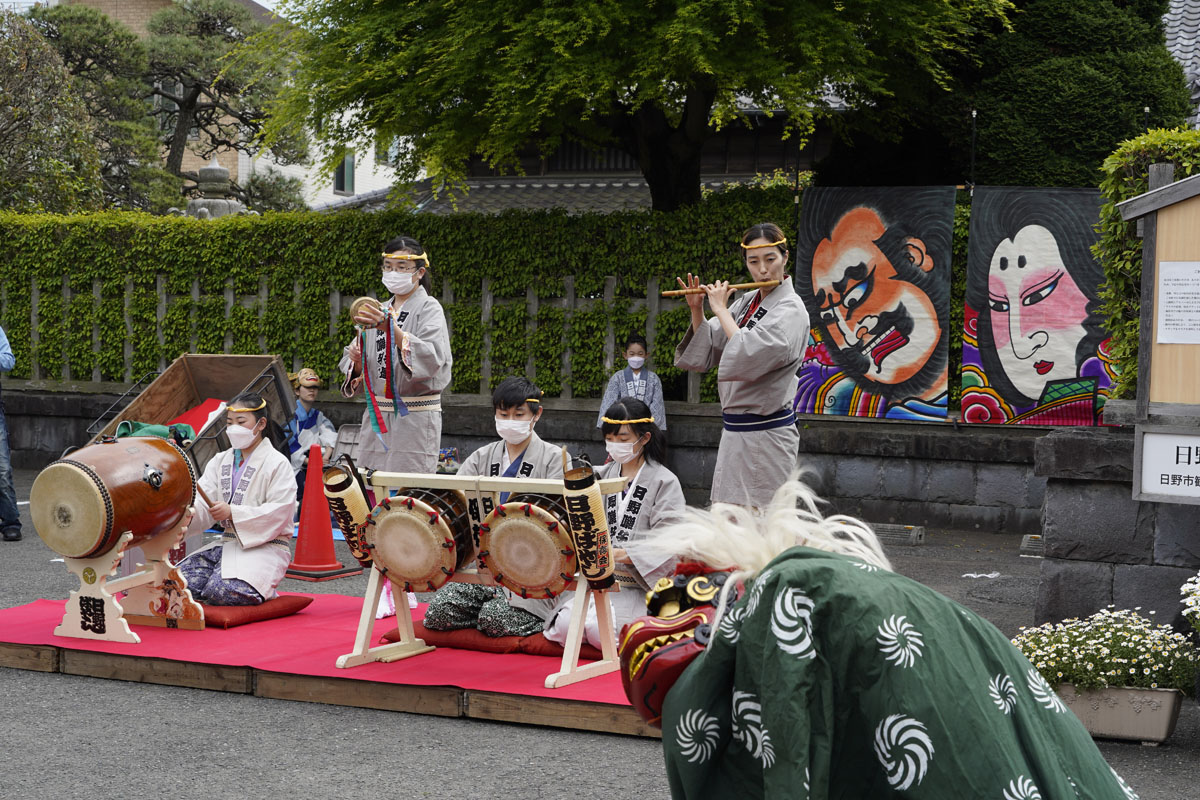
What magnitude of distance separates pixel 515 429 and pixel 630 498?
0.69 m

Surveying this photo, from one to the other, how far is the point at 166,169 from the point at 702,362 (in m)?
20.9

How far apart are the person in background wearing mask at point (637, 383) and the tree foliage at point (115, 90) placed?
15158 mm

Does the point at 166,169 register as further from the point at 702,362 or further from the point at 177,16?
the point at 702,362

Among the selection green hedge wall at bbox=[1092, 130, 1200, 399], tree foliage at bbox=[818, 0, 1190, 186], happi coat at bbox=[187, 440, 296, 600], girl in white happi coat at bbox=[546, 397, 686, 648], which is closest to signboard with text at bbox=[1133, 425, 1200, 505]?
green hedge wall at bbox=[1092, 130, 1200, 399]

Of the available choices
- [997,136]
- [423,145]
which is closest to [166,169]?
[423,145]

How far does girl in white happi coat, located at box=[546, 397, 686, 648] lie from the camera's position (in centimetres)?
532

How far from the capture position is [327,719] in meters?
4.69

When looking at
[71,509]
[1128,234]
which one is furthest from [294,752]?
[1128,234]

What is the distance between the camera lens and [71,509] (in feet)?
17.6

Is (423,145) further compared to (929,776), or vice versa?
(423,145)

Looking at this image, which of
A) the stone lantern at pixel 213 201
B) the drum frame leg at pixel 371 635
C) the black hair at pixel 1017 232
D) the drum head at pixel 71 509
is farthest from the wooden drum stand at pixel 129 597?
the stone lantern at pixel 213 201

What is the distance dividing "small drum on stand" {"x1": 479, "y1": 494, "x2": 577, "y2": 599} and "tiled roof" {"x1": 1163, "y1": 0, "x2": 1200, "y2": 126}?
485 inches

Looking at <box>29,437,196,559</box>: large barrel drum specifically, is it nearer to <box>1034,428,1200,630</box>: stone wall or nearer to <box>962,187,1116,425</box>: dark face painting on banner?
<box>1034,428,1200,630</box>: stone wall

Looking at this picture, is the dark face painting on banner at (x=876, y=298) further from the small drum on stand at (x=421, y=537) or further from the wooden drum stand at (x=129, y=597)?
the wooden drum stand at (x=129, y=597)
